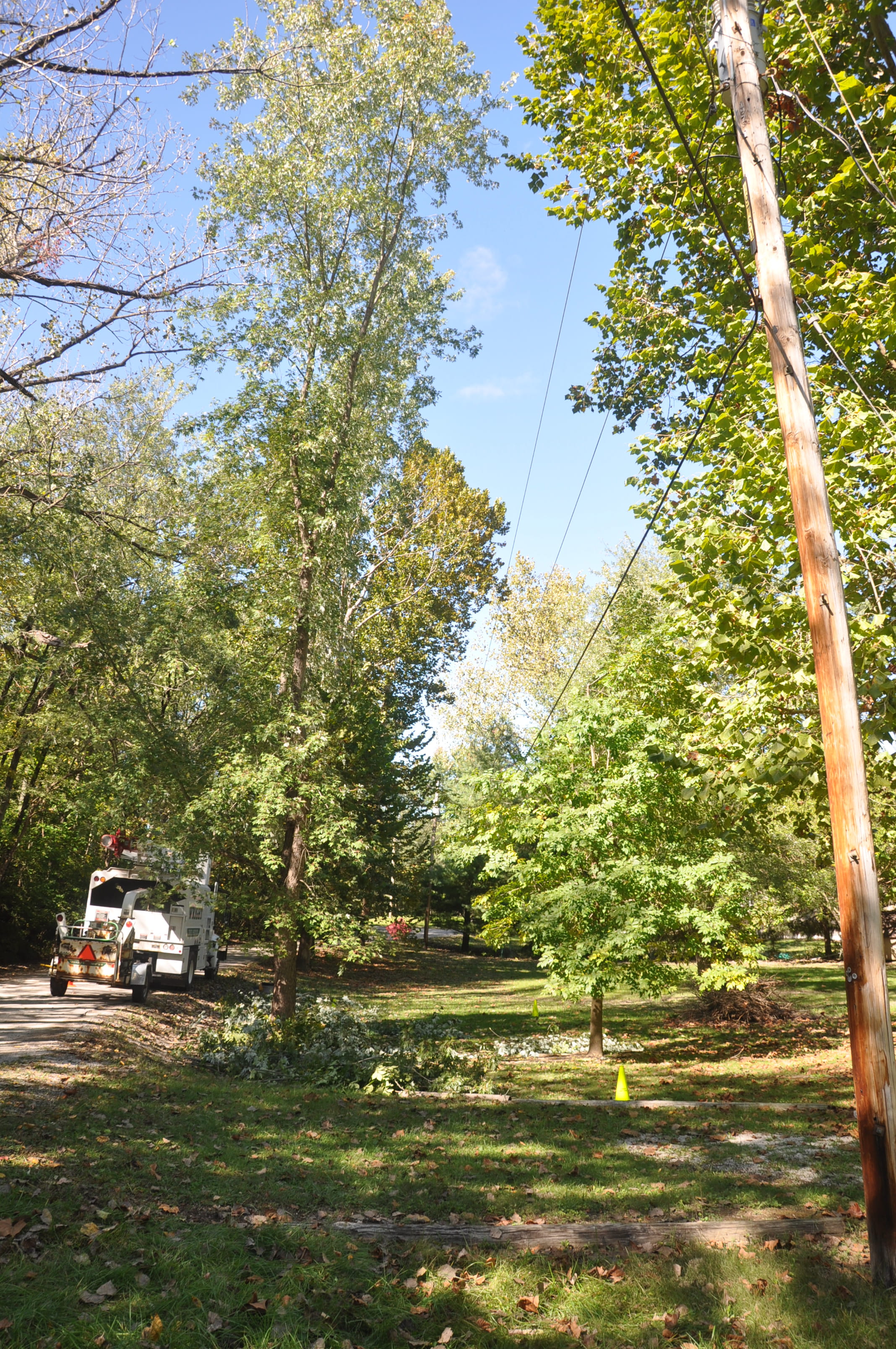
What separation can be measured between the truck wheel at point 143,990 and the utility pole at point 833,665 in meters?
13.2

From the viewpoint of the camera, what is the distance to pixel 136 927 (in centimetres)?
1698

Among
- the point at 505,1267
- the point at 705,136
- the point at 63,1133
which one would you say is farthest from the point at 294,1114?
the point at 705,136

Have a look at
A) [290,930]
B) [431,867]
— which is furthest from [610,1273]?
[431,867]

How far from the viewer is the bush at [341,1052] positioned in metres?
11.8

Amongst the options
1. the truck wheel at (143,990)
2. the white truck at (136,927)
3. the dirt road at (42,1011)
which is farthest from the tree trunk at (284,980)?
the dirt road at (42,1011)

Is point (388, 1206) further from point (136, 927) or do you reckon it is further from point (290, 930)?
point (136, 927)

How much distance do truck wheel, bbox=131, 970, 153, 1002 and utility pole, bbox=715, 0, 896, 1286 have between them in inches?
521

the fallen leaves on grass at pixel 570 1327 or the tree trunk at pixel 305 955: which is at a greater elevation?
the fallen leaves on grass at pixel 570 1327

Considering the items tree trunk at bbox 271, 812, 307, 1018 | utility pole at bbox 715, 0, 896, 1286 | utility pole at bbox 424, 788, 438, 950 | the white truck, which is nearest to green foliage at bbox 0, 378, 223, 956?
the white truck

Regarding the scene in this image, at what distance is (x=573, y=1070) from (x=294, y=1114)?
5.38 m

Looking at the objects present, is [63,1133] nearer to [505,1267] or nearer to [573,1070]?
[505,1267]

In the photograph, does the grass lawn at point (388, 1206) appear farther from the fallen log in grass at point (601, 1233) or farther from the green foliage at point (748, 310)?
the green foliage at point (748, 310)

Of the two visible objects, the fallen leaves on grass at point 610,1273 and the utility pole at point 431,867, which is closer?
the fallen leaves on grass at point 610,1273

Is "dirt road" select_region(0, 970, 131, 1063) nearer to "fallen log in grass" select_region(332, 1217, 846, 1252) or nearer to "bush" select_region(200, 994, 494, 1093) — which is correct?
"bush" select_region(200, 994, 494, 1093)
